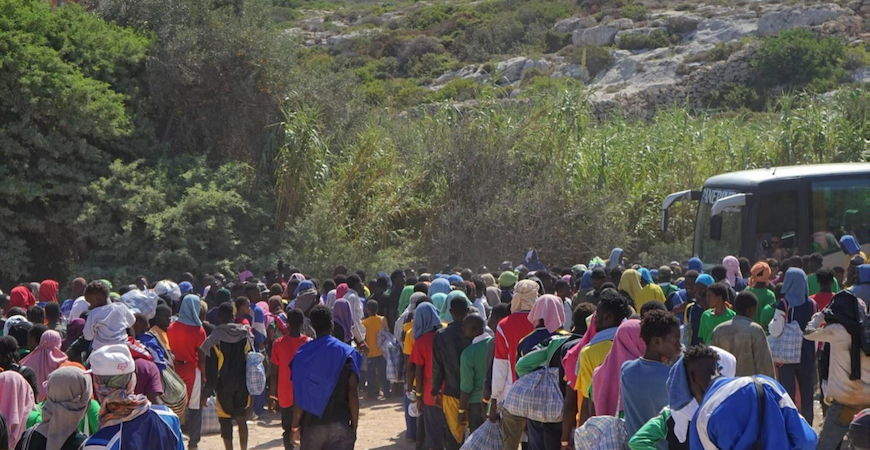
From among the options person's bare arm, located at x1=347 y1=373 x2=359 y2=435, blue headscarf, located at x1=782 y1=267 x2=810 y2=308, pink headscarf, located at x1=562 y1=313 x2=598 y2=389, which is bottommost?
blue headscarf, located at x1=782 y1=267 x2=810 y2=308

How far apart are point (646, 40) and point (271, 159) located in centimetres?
4148

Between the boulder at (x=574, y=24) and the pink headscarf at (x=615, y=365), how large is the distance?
60476 millimetres

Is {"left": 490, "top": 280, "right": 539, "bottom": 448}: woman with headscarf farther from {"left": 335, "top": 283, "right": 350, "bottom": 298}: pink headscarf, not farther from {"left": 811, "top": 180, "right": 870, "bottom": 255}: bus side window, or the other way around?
{"left": 811, "top": 180, "right": 870, "bottom": 255}: bus side window

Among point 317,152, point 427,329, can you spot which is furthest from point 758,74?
point 427,329

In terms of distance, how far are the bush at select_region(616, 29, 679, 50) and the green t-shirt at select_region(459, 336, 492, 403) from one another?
175 ft

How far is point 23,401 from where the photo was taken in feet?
18.8

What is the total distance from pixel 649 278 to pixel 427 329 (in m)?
3.41

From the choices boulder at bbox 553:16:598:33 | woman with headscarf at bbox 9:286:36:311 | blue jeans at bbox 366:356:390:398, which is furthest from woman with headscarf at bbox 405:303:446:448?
boulder at bbox 553:16:598:33

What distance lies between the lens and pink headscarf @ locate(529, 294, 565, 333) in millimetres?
6902

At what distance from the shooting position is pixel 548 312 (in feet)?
22.7

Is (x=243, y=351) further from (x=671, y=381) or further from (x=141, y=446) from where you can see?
(x=671, y=381)

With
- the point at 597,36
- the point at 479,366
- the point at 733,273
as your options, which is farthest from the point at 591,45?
the point at 479,366

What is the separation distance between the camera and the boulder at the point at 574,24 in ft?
211

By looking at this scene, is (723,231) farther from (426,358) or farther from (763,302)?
(426,358)
